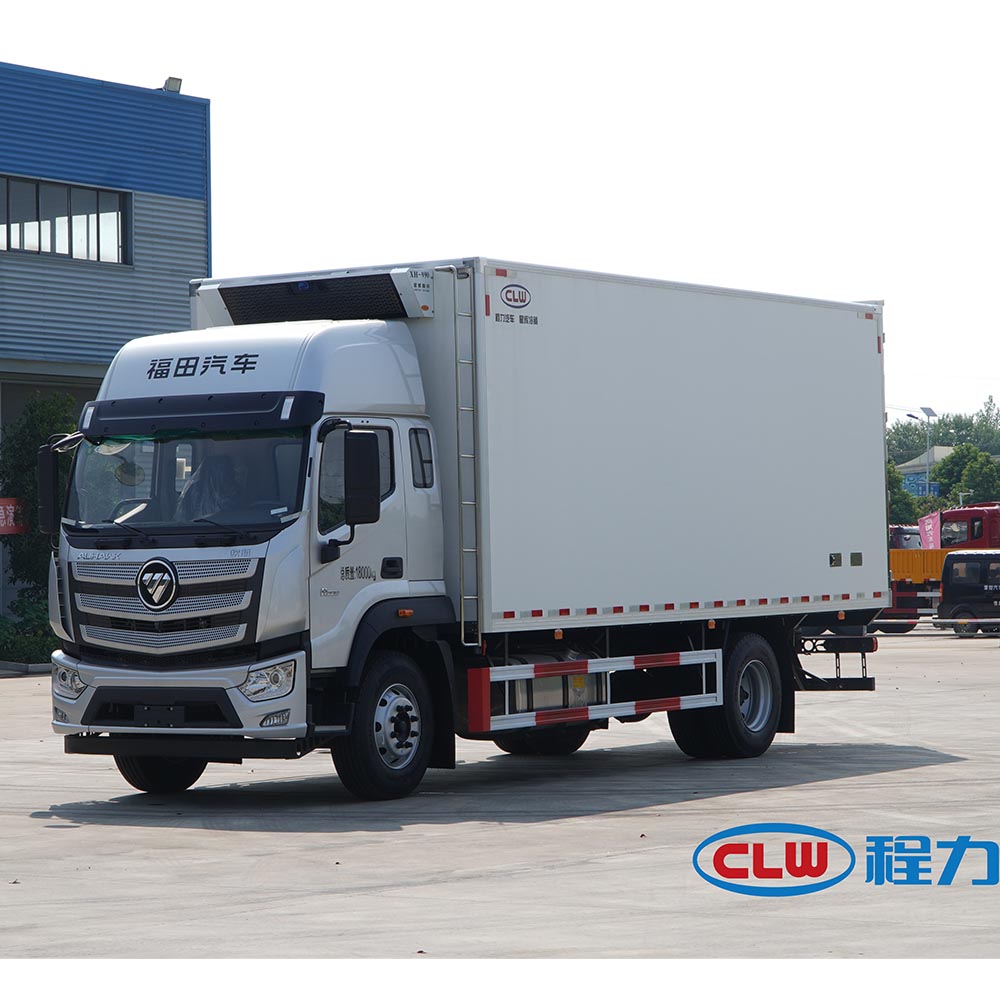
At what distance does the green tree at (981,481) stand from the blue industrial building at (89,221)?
10018 centimetres

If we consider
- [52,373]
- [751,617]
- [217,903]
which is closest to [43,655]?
[52,373]

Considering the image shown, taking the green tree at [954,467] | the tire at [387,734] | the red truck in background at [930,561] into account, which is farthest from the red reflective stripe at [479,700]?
the green tree at [954,467]

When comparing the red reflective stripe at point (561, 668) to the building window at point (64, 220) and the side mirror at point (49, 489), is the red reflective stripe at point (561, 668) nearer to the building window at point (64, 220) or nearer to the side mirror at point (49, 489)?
the side mirror at point (49, 489)

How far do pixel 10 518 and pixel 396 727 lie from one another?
21934mm

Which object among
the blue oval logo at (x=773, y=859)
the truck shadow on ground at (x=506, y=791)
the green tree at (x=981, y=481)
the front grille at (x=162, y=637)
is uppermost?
the green tree at (x=981, y=481)

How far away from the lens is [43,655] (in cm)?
3297

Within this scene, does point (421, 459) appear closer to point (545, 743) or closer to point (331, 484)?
Answer: point (331, 484)

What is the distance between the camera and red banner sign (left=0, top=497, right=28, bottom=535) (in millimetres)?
34031

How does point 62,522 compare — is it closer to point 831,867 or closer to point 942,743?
point 831,867

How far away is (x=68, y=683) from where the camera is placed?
45.8 feet

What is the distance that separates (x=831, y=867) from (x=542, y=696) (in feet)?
16.3

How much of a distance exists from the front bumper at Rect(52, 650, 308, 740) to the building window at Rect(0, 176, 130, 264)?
23356 mm

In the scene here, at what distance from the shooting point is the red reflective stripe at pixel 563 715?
15.0m

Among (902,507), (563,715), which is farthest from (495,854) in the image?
(902,507)
